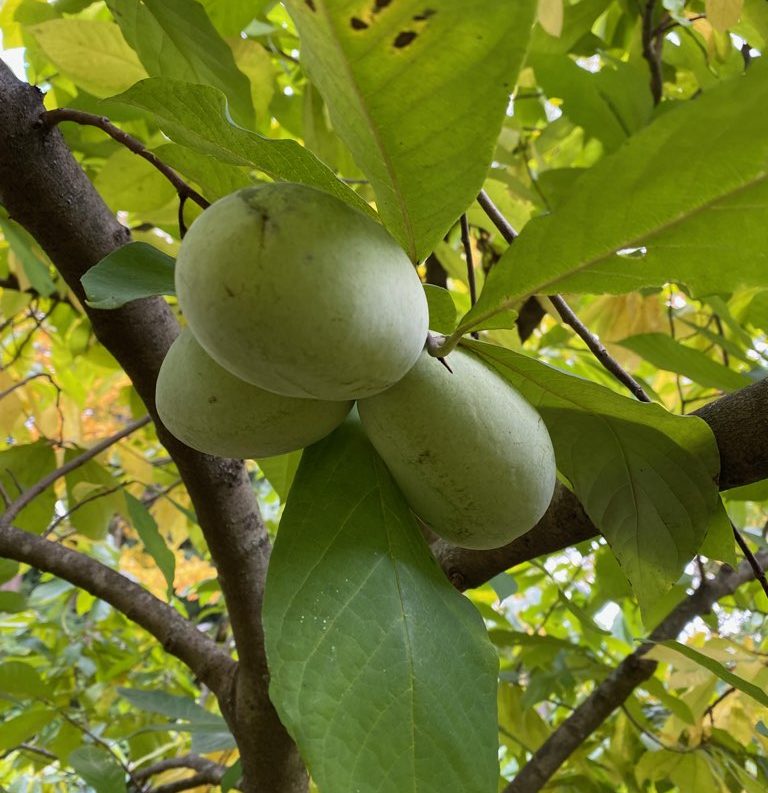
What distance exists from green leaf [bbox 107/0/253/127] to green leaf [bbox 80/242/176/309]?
28cm

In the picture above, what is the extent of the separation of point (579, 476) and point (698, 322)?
1240mm

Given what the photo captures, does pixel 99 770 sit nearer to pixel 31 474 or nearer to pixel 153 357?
pixel 31 474

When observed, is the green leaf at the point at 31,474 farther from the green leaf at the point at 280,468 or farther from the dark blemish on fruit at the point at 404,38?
the dark blemish on fruit at the point at 404,38

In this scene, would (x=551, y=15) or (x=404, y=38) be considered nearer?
(x=404, y=38)

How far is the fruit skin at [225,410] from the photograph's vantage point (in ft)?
1.36

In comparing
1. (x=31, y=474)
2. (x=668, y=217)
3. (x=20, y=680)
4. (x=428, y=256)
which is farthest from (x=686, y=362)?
(x=20, y=680)

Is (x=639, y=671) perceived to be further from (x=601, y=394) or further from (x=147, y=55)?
(x=147, y=55)

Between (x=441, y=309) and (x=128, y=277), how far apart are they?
196 mm

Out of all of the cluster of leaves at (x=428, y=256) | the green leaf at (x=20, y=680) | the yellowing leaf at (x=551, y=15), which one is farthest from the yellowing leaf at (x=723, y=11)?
the green leaf at (x=20, y=680)

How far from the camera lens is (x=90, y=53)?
90cm

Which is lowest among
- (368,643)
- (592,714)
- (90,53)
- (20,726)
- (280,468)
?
(592,714)

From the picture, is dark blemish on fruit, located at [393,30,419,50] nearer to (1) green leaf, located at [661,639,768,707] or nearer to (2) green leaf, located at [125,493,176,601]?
(1) green leaf, located at [661,639,768,707]

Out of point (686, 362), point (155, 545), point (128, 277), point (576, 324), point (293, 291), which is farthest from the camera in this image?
point (155, 545)

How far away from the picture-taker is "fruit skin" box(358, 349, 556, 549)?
0.42 m
